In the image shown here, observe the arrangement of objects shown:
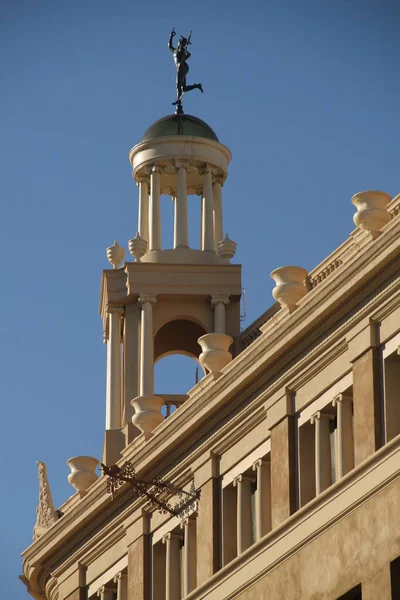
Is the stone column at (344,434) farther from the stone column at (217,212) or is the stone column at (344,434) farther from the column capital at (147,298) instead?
the stone column at (217,212)

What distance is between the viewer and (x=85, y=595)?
254 feet

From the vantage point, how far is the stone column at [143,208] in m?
88.0

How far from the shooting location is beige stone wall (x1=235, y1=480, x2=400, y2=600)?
199 feet

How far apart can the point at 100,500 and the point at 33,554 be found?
5.25 m

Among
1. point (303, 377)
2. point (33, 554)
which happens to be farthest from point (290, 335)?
point (33, 554)

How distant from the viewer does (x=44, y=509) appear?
82.5 m

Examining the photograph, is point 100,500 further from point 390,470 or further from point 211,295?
point 390,470

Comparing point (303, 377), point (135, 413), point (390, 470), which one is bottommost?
point (390, 470)

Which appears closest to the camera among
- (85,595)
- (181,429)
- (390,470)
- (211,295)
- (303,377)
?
(390,470)

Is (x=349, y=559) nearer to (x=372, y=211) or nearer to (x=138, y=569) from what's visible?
(x=372, y=211)

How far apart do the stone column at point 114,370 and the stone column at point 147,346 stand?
108cm

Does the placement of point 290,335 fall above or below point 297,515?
above

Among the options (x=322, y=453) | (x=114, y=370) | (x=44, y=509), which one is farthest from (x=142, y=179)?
(x=322, y=453)

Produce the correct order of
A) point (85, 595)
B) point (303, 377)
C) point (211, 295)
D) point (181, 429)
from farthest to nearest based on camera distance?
point (211, 295) < point (85, 595) < point (181, 429) < point (303, 377)
